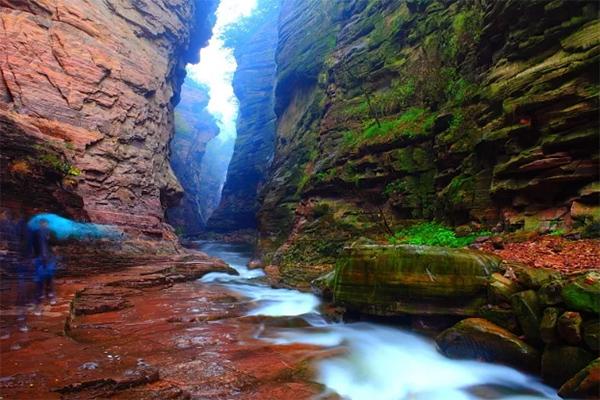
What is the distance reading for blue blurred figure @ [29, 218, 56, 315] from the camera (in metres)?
9.47

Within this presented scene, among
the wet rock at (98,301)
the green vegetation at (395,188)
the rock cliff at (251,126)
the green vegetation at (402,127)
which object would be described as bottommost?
the wet rock at (98,301)

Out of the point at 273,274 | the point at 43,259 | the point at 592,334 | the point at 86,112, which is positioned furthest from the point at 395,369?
the point at 86,112

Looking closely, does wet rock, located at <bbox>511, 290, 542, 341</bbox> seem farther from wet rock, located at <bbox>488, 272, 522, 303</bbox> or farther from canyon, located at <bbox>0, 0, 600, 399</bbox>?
wet rock, located at <bbox>488, 272, 522, 303</bbox>

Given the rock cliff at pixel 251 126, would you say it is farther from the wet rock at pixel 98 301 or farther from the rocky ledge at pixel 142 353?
the rocky ledge at pixel 142 353

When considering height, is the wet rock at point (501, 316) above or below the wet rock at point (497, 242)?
below

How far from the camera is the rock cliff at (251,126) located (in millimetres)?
38531

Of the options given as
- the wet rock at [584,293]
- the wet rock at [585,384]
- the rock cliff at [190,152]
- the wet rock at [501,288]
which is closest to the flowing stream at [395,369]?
the wet rock at [585,384]

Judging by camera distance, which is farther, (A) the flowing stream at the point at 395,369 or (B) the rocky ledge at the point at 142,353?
(A) the flowing stream at the point at 395,369

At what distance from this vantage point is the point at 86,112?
15.9 metres

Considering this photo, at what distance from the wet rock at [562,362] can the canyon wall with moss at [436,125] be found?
2.80 metres

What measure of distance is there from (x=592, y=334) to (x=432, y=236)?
5776mm

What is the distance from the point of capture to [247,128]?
42750mm

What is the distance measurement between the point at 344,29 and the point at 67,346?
2126 centimetres

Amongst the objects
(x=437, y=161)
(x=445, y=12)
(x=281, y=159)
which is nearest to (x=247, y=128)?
(x=281, y=159)
